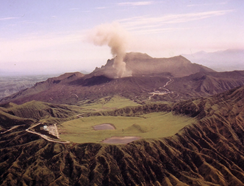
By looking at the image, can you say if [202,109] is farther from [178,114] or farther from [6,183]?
[6,183]

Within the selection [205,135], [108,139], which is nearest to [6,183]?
[108,139]

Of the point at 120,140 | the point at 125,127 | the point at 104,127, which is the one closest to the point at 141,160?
the point at 120,140

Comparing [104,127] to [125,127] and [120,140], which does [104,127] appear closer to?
[125,127]

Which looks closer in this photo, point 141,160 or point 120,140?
point 141,160

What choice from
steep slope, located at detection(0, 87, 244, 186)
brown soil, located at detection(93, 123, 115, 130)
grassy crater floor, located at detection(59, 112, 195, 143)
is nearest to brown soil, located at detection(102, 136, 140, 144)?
grassy crater floor, located at detection(59, 112, 195, 143)

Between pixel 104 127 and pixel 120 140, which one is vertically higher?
pixel 120 140

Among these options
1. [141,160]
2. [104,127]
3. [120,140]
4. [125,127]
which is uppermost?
[125,127]
